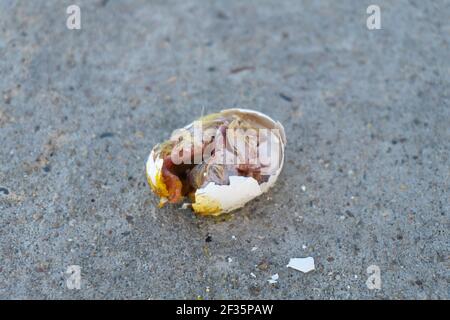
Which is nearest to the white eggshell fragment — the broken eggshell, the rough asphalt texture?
the rough asphalt texture

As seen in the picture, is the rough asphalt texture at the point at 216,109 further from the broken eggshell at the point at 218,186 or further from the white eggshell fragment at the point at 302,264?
the broken eggshell at the point at 218,186

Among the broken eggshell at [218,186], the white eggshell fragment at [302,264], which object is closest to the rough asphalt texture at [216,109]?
the white eggshell fragment at [302,264]

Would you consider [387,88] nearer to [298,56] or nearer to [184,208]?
[298,56]

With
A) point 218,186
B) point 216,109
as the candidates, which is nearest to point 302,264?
point 218,186

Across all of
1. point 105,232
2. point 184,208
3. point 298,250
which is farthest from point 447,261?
point 105,232

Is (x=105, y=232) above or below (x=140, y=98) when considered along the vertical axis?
below

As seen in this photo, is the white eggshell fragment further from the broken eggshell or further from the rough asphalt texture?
the broken eggshell
